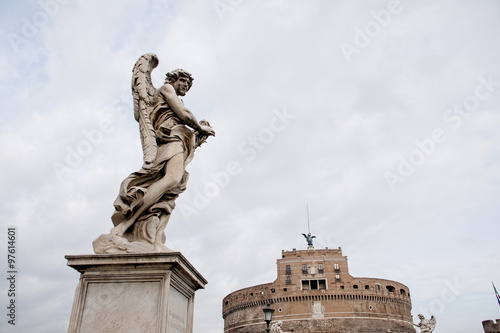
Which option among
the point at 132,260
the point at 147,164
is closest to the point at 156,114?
the point at 147,164

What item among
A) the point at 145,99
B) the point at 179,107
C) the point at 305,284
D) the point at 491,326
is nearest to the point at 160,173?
the point at 179,107

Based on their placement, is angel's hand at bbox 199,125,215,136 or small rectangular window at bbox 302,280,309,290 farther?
small rectangular window at bbox 302,280,309,290

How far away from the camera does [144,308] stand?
8.92 ft

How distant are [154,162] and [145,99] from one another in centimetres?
70

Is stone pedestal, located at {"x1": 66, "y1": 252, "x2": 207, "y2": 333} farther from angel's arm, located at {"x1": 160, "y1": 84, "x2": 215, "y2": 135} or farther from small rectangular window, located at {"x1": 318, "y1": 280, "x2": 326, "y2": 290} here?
small rectangular window, located at {"x1": 318, "y1": 280, "x2": 326, "y2": 290}

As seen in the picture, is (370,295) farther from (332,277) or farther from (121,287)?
(121,287)

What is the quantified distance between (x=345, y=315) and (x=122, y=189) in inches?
1802

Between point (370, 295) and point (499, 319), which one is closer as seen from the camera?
point (499, 319)

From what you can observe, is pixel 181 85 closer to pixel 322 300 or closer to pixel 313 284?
pixel 322 300

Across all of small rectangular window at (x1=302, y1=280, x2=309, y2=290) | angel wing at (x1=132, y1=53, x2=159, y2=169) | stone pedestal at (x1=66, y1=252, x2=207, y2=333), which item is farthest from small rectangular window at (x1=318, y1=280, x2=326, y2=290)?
stone pedestal at (x1=66, y1=252, x2=207, y2=333)

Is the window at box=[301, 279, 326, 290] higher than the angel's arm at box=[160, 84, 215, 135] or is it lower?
higher

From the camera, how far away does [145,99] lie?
3.69 m

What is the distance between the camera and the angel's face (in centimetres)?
385

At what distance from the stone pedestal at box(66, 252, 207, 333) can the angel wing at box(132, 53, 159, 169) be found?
0.87 m
